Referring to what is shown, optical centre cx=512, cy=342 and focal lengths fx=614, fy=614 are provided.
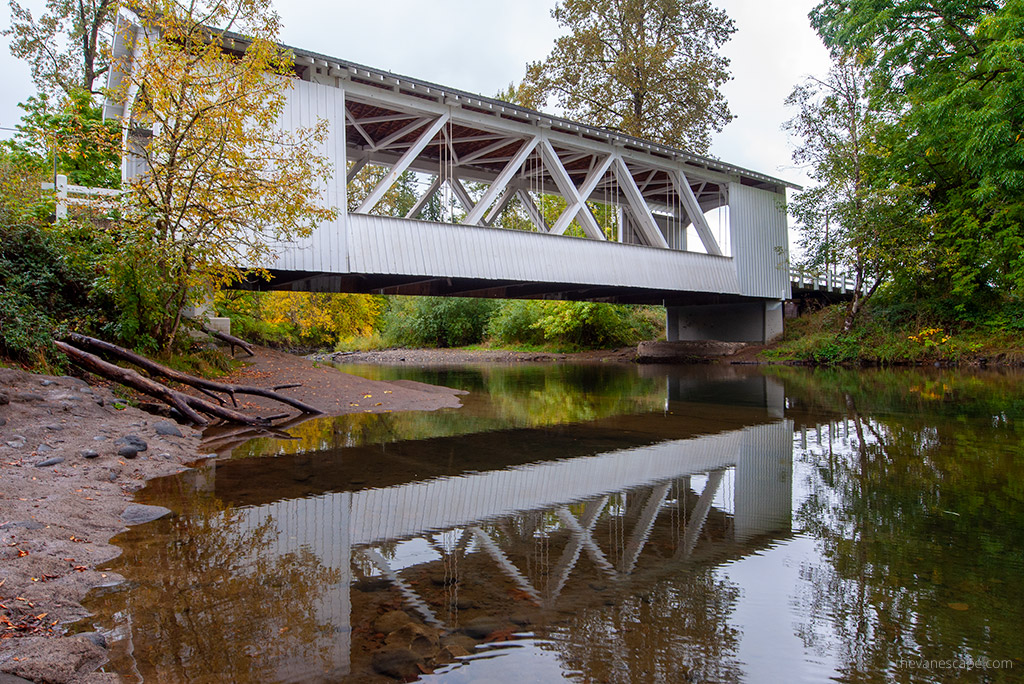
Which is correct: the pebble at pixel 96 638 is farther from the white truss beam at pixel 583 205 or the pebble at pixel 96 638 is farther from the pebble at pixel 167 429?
the white truss beam at pixel 583 205

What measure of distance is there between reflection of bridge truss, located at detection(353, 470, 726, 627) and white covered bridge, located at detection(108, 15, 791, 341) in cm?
986

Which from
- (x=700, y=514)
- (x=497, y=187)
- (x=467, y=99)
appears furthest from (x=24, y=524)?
(x=467, y=99)

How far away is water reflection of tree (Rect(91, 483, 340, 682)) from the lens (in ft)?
7.53

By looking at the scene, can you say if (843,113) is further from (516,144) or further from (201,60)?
(201,60)

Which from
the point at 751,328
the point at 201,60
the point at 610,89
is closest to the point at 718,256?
the point at 751,328

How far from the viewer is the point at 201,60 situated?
9.33 meters

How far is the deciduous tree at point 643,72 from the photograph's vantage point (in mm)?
26922

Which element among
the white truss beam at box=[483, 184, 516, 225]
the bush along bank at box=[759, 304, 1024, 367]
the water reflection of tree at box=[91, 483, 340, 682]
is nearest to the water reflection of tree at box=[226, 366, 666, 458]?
the water reflection of tree at box=[91, 483, 340, 682]

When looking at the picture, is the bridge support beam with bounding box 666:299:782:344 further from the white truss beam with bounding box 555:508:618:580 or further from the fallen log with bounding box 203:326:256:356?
the white truss beam with bounding box 555:508:618:580

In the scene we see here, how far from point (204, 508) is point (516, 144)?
51.9 ft

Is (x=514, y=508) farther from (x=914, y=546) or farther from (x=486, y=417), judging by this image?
(x=486, y=417)

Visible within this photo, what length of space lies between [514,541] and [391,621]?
1.23 m

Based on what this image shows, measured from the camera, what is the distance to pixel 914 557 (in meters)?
3.42

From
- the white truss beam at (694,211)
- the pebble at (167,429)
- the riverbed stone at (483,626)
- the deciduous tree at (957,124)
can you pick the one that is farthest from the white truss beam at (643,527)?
the deciduous tree at (957,124)
